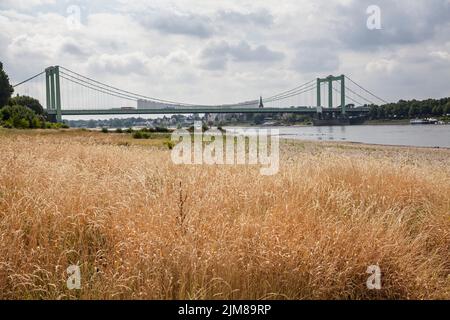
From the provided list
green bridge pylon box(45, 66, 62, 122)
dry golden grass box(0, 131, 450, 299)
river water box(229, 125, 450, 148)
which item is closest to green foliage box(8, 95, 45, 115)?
green bridge pylon box(45, 66, 62, 122)

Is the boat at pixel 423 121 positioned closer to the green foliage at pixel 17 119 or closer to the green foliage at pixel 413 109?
the green foliage at pixel 413 109

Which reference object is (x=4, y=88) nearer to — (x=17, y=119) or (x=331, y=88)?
(x=17, y=119)

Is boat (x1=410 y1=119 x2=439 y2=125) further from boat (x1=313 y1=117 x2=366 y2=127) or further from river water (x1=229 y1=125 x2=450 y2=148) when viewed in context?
river water (x1=229 y1=125 x2=450 y2=148)

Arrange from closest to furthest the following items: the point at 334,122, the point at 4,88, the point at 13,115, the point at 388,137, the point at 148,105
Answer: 1. the point at 13,115
2. the point at 388,137
3. the point at 4,88
4. the point at 148,105
5. the point at 334,122

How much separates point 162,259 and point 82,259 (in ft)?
2.90

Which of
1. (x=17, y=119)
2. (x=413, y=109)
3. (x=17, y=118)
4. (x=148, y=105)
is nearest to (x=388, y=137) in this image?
(x=148, y=105)

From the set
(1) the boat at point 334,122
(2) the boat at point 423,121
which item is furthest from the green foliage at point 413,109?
(1) the boat at point 334,122

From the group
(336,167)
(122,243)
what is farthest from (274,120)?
(122,243)

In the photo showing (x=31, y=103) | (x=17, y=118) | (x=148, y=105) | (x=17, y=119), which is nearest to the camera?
(x=17, y=119)

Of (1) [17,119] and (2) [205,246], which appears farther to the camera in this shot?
(1) [17,119]

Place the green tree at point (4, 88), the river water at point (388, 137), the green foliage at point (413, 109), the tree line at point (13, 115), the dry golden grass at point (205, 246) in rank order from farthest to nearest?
the green foliage at point (413, 109), the green tree at point (4, 88), the tree line at point (13, 115), the river water at point (388, 137), the dry golden grass at point (205, 246)

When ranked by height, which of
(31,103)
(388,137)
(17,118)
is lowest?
(388,137)

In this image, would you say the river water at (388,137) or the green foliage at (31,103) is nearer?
the river water at (388,137)

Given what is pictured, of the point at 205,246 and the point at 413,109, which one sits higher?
the point at 413,109
